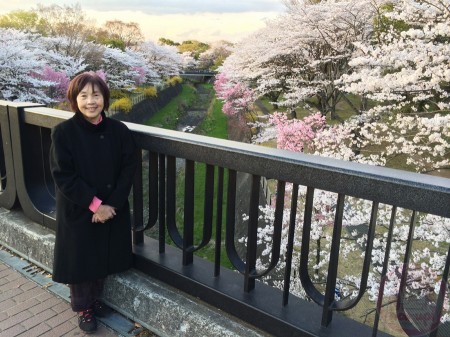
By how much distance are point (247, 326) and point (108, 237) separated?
1.02 metres

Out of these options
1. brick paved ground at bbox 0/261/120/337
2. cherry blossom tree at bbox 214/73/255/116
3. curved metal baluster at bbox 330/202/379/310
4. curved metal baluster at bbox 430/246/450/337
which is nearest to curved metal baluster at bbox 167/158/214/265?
brick paved ground at bbox 0/261/120/337

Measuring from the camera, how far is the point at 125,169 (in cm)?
247

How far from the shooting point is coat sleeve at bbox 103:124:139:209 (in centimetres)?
243

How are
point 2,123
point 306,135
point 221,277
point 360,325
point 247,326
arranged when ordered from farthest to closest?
point 306,135
point 2,123
point 221,277
point 247,326
point 360,325

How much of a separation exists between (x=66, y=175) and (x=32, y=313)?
1114 mm

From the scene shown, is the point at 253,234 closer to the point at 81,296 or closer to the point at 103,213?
the point at 103,213

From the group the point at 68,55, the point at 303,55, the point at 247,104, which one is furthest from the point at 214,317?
the point at 68,55

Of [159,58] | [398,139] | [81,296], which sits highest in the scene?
[81,296]

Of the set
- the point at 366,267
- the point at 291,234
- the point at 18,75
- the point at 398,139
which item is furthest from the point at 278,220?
the point at 18,75

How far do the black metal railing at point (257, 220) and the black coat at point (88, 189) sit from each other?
0.61 feet

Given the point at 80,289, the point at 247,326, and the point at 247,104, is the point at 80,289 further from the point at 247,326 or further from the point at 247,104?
the point at 247,104

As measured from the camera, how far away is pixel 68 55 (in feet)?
101

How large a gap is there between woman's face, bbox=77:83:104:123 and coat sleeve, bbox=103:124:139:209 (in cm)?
19

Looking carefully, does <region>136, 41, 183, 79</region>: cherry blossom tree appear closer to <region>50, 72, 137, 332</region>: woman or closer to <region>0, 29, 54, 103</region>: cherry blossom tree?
<region>0, 29, 54, 103</region>: cherry blossom tree
